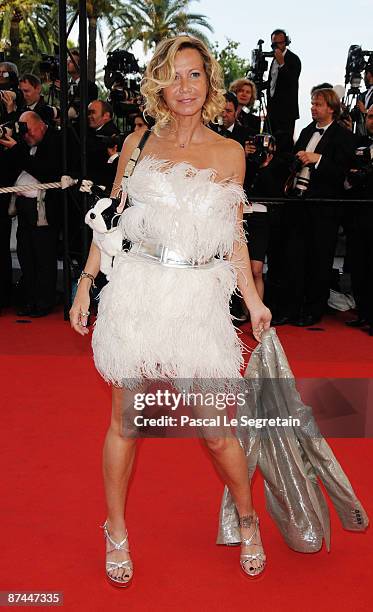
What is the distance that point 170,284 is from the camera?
2.29m

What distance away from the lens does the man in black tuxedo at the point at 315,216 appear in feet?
19.6

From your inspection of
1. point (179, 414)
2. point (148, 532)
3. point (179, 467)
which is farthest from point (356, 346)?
point (148, 532)

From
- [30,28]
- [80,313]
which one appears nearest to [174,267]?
[80,313]

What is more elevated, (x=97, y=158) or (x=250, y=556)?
(x=97, y=158)

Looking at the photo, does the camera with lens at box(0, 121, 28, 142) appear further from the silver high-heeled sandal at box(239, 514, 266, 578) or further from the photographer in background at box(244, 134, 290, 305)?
the silver high-heeled sandal at box(239, 514, 266, 578)

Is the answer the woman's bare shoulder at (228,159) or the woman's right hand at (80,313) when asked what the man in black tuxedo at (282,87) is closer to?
the woman's bare shoulder at (228,159)

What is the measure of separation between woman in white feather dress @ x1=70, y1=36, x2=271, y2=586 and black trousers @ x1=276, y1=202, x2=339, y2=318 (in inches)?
148

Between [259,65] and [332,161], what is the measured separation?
1.85 meters

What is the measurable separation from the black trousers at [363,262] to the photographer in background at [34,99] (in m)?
2.72

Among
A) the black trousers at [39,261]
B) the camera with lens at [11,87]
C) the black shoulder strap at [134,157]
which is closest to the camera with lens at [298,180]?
the black trousers at [39,261]

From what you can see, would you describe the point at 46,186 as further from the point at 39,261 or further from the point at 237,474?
the point at 237,474

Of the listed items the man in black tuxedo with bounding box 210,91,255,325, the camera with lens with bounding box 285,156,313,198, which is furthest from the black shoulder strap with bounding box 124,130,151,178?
the man in black tuxedo with bounding box 210,91,255,325

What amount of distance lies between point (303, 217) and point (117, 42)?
86.9 feet

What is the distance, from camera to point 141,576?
2445mm
